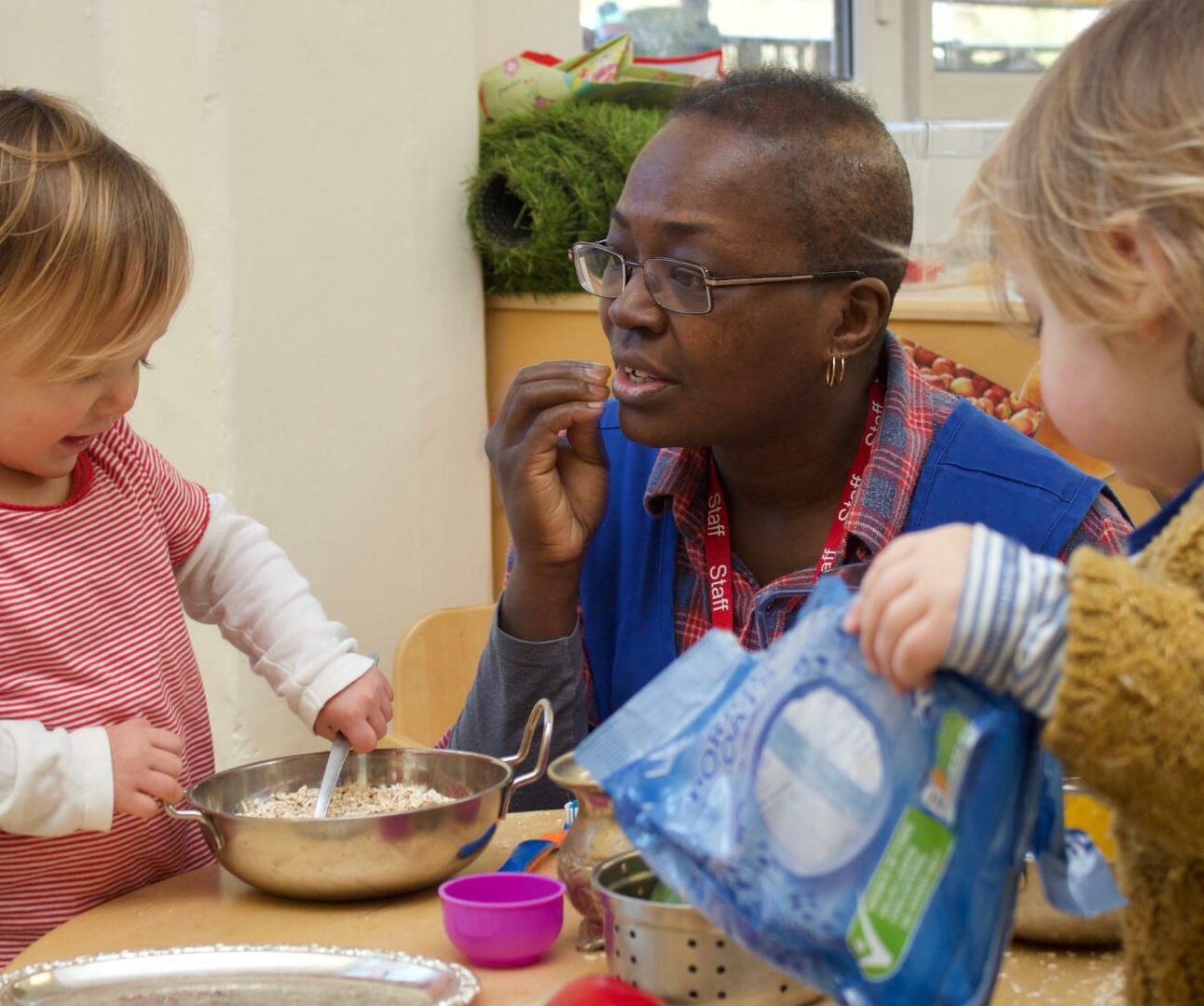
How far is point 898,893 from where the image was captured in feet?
2.24

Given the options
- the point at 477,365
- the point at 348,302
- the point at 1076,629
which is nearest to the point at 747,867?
the point at 1076,629

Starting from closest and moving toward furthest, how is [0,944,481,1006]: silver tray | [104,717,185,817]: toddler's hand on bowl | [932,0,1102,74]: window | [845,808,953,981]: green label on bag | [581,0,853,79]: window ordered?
[845,808,953,981]: green label on bag → [0,944,481,1006]: silver tray → [104,717,185,817]: toddler's hand on bowl → [581,0,853,79]: window → [932,0,1102,74]: window

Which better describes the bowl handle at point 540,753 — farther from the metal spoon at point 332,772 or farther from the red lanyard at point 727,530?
the red lanyard at point 727,530

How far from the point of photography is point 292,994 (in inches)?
38.0

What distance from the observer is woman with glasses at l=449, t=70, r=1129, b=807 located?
1.43 metres

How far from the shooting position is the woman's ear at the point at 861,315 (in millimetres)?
1482

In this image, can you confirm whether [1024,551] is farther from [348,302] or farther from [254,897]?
[348,302]

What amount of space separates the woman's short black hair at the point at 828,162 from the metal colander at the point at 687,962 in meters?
0.75

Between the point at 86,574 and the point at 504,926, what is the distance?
579mm

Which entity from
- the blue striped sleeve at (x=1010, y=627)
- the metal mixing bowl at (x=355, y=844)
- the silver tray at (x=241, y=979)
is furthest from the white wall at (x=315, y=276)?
the blue striped sleeve at (x=1010, y=627)

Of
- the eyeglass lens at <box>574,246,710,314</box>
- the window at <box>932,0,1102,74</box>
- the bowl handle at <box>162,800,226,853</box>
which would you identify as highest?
the window at <box>932,0,1102,74</box>

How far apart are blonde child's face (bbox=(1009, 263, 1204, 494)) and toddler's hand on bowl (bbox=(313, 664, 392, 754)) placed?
0.71m

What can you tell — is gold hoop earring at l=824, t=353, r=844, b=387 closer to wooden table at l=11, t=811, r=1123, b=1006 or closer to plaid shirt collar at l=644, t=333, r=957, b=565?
plaid shirt collar at l=644, t=333, r=957, b=565

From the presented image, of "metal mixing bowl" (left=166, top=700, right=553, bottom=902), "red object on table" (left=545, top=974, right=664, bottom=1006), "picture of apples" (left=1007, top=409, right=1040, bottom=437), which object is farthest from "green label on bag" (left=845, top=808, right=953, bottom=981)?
"picture of apples" (left=1007, top=409, right=1040, bottom=437)
